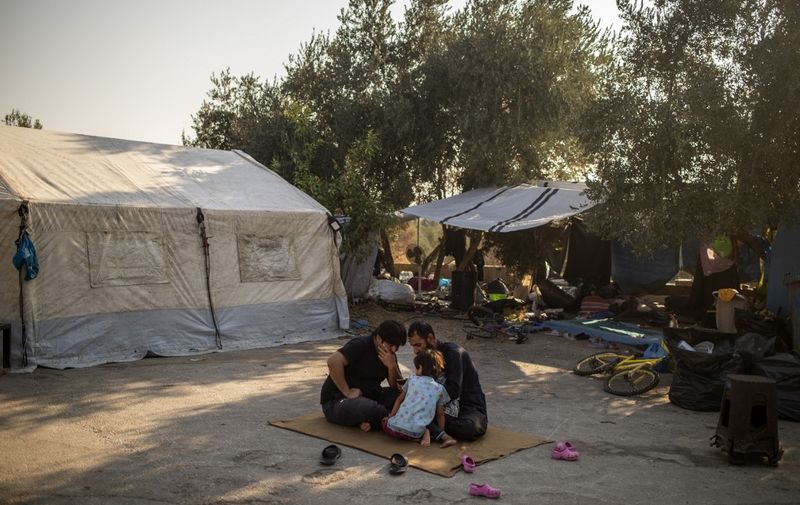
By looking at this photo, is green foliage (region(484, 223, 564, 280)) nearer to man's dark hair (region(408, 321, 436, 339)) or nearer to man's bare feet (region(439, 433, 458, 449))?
man's dark hair (region(408, 321, 436, 339))

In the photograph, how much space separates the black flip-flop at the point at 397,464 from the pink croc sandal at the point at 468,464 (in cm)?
41

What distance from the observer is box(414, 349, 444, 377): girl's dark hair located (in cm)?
595

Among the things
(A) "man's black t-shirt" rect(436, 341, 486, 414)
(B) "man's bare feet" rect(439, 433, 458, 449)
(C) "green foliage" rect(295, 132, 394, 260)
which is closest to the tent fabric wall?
(C) "green foliage" rect(295, 132, 394, 260)

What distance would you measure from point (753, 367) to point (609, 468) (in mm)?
2849

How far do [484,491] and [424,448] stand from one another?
3.59 feet

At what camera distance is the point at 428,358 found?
5957mm

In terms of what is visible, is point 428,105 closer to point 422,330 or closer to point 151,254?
point 151,254

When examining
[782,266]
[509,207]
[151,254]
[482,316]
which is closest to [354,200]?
[509,207]

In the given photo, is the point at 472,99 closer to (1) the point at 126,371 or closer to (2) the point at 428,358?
(1) the point at 126,371

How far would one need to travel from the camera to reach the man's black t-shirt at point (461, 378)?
244 inches

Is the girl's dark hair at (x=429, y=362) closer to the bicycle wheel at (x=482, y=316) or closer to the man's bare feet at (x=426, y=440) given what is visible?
the man's bare feet at (x=426, y=440)

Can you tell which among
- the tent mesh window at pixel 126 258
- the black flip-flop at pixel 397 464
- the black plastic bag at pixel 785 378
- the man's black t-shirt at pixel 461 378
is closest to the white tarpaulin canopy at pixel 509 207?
the black plastic bag at pixel 785 378

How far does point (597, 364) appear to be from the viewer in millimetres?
9633

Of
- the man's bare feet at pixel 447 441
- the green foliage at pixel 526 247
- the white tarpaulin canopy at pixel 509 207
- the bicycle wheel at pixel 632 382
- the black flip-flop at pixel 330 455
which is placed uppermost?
the white tarpaulin canopy at pixel 509 207
